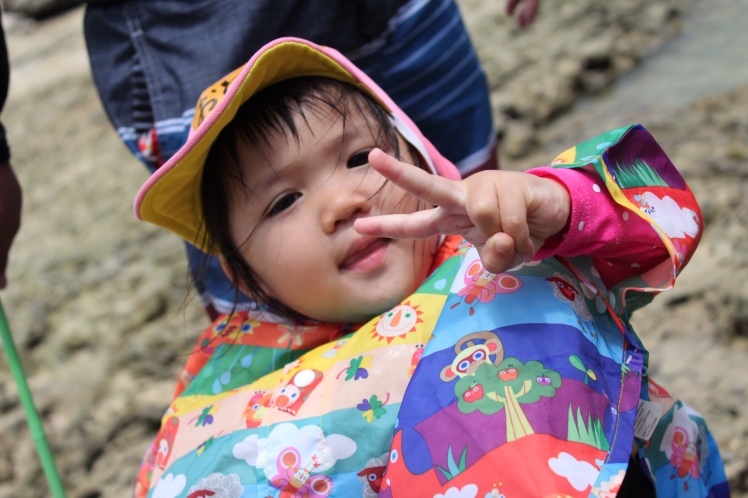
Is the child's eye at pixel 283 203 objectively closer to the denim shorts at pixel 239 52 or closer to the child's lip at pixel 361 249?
the child's lip at pixel 361 249

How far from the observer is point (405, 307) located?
1196 millimetres

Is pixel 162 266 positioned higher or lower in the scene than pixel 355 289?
lower

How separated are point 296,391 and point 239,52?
768 millimetres

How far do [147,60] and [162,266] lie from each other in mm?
1659

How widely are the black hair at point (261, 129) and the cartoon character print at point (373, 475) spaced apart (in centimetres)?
44

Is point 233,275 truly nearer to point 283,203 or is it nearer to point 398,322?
point 283,203

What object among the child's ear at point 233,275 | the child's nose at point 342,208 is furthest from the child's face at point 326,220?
the child's ear at point 233,275

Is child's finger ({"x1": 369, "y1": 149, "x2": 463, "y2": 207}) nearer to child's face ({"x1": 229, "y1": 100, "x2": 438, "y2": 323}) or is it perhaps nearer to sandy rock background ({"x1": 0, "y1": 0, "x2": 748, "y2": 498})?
child's face ({"x1": 229, "y1": 100, "x2": 438, "y2": 323})

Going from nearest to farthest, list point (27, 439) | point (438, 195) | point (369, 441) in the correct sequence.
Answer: point (438, 195)
point (369, 441)
point (27, 439)

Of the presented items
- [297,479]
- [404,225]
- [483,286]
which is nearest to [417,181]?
[404,225]

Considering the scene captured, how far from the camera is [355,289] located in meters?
1.28

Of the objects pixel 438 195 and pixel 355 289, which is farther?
pixel 355 289

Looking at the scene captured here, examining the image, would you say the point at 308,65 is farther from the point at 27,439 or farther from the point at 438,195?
the point at 27,439

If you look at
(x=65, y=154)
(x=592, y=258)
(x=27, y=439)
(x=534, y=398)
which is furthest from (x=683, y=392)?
(x=65, y=154)
